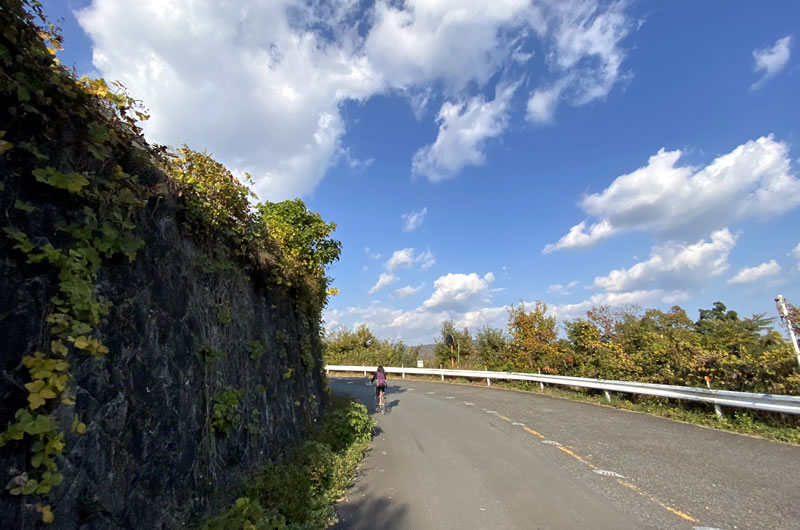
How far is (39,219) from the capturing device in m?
3.07

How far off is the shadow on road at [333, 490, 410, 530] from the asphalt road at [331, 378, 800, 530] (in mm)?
16

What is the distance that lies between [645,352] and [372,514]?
12998 mm

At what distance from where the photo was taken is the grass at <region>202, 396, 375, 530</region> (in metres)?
4.19

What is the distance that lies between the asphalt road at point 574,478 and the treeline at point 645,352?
246cm

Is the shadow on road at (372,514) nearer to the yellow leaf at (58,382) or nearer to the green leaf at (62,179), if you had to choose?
the yellow leaf at (58,382)

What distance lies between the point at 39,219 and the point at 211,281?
266 centimetres

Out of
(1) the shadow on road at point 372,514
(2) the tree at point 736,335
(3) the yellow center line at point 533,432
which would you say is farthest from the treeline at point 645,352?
(1) the shadow on road at point 372,514

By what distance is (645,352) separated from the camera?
14805 mm

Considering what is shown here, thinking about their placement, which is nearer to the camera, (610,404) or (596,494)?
(596,494)

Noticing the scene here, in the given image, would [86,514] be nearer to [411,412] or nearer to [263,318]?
[263,318]

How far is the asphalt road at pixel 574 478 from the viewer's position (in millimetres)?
5070

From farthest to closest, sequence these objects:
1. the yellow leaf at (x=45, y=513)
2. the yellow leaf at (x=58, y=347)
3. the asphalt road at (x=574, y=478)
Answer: the asphalt road at (x=574, y=478), the yellow leaf at (x=58, y=347), the yellow leaf at (x=45, y=513)

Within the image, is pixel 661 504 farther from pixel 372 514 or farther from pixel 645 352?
pixel 645 352

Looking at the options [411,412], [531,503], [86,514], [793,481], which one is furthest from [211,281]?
[411,412]
